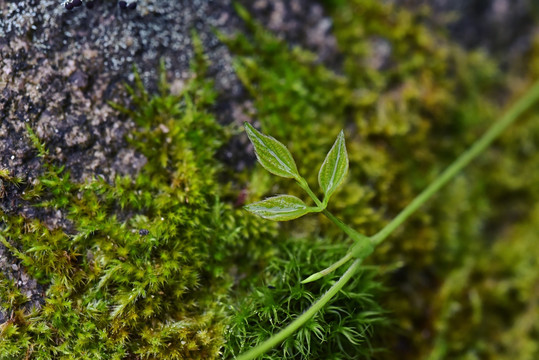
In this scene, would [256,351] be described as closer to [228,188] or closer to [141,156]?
[228,188]

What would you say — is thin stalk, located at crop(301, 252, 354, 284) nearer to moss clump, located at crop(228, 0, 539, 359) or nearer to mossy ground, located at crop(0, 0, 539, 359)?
Answer: mossy ground, located at crop(0, 0, 539, 359)

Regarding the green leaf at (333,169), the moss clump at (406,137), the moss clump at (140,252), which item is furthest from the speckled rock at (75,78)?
the green leaf at (333,169)

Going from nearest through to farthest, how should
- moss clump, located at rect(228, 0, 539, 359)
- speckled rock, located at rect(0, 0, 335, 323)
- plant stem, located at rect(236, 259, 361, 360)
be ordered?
1. plant stem, located at rect(236, 259, 361, 360)
2. speckled rock, located at rect(0, 0, 335, 323)
3. moss clump, located at rect(228, 0, 539, 359)

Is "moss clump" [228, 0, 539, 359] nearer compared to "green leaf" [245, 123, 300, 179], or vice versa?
"green leaf" [245, 123, 300, 179]

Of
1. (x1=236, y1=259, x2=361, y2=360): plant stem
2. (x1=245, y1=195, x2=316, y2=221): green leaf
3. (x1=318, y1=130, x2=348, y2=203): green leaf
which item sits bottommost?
(x1=236, y1=259, x2=361, y2=360): plant stem

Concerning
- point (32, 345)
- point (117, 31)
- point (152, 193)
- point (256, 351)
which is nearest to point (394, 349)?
point (256, 351)

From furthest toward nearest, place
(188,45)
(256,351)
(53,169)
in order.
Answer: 1. (188,45)
2. (53,169)
3. (256,351)

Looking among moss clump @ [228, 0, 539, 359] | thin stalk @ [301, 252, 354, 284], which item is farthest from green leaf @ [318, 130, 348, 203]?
→ moss clump @ [228, 0, 539, 359]

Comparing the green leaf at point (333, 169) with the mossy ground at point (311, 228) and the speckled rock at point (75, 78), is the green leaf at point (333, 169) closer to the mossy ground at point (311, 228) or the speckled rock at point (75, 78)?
the mossy ground at point (311, 228)
